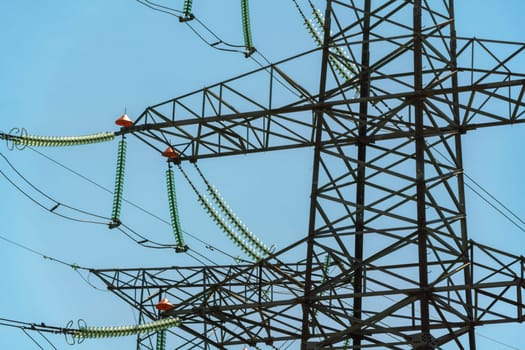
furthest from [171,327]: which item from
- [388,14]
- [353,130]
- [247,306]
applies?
[388,14]

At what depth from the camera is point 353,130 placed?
96.0 feet

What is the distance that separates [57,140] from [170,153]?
8.38ft

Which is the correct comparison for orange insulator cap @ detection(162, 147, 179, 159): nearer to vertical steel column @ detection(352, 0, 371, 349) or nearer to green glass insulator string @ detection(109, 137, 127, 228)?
green glass insulator string @ detection(109, 137, 127, 228)

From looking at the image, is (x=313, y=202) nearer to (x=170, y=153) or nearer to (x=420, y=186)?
(x=420, y=186)

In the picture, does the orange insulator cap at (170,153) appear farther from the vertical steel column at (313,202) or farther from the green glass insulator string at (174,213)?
the vertical steel column at (313,202)

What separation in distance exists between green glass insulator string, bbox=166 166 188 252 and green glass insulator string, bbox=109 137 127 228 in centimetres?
107

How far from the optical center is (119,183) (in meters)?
30.7

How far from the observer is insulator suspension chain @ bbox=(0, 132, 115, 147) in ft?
95.1

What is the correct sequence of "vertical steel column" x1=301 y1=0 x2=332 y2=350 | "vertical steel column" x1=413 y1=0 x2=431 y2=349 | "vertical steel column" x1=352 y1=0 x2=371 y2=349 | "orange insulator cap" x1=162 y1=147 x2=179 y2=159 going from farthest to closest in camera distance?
"orange insulator cap" x1=162 y1=147 x2=179 y2=159 → "vertical steel column" x1=352 y1=0 x2=371 y2=349 → "vertical steel column" x1=301 y1=0 x2=332 y2=350 → "vertical steel column" x1=413 y1=0 x2=431 y2=349

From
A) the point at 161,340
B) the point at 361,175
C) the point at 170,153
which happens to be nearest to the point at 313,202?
the point at 361,175

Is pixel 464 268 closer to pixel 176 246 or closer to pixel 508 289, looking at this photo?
pixel 508 289

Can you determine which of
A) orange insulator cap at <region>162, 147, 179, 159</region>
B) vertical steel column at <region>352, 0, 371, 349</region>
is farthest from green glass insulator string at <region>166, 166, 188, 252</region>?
vertical steel column at <region>352, 0, 371, 349</region>

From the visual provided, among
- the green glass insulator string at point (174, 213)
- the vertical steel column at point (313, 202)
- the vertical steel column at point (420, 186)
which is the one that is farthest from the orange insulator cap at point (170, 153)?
the vertical steel column at point (420, 186)

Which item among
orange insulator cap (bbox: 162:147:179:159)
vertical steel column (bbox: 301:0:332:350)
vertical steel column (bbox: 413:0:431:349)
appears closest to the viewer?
vertical steel column (bbox: 413:0:431:349)
